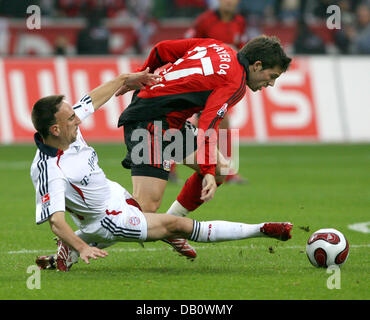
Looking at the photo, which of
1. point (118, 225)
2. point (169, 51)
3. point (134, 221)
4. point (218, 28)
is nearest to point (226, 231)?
point (134, 221)

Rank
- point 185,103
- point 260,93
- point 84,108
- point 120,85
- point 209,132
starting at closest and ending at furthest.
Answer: point 209,132, point 84,108, point 120,85, point 185,103, point 260,93

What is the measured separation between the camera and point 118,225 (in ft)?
18.0

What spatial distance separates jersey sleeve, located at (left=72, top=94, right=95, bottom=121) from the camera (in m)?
5.72

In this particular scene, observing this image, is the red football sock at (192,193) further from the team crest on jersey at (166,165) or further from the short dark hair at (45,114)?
the short dark hair at (45,114)

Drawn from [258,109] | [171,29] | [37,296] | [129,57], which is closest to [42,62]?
[129,57]

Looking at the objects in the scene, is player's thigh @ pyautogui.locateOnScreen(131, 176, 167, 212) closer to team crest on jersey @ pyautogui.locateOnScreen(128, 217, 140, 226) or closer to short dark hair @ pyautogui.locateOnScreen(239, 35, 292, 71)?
team crest on jersey @ pyautogui.locateOnScreen(128, 217, 140, 226)

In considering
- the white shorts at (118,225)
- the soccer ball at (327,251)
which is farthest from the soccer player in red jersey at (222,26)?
the white shorts at (118,225)

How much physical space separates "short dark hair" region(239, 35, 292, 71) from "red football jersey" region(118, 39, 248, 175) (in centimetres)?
9

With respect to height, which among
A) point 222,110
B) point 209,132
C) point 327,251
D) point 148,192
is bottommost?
point 327,251

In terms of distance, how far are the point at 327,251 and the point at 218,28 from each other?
21.0ft

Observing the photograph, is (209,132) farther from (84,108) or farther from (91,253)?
(91,253)

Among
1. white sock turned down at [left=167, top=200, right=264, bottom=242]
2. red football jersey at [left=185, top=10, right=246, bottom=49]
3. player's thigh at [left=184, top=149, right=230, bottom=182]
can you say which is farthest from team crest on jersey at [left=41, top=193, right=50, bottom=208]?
red football jersey at [left=185, top=10, right=246, bottom=49]
